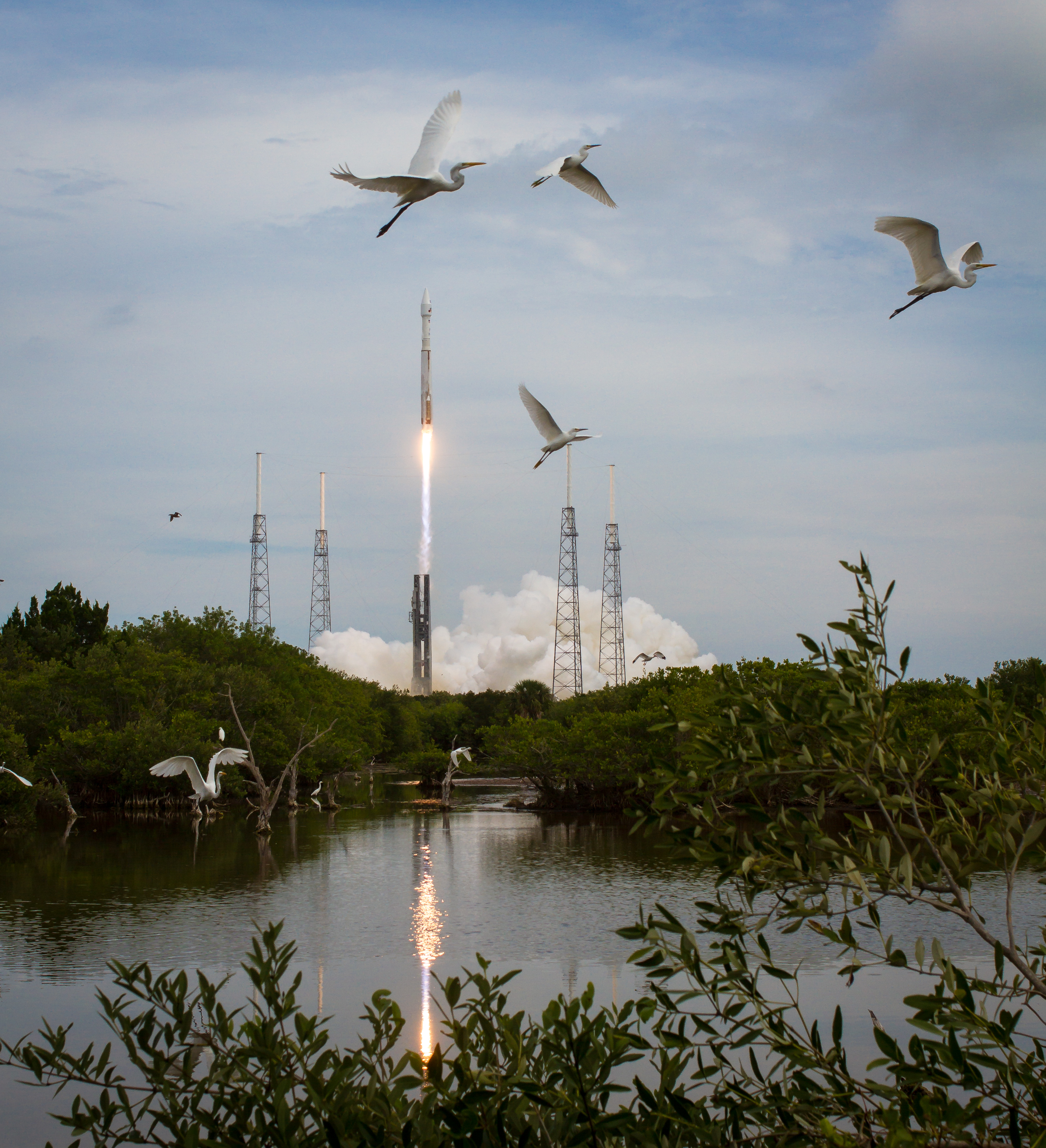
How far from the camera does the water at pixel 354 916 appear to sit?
14.7 m

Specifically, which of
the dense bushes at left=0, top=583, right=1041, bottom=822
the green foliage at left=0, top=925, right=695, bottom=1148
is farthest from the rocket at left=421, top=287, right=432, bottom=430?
the green foliage at left=0, top=925, right=695, bottom=1148

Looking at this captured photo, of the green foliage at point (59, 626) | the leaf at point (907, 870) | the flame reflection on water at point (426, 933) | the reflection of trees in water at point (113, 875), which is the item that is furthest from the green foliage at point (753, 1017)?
the green foliage at point (59, 626)

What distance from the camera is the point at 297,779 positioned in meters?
59.4

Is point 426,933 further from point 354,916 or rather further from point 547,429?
point 547,429

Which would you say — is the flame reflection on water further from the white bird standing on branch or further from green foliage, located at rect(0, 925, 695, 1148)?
green foliage, located at rect(0, 925, 695, 1148)

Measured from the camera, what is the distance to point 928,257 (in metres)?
11.6

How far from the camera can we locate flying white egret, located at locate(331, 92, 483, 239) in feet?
35.8

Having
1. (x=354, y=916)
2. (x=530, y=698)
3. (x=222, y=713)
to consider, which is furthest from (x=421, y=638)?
(x=354, y=916)

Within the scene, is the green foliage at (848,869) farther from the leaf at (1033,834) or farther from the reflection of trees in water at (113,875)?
the reflection of trees in water at (113,875)

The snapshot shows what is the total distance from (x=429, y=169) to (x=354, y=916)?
14708mm

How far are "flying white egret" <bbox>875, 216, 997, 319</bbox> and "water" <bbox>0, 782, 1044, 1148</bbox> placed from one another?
712 centimetres

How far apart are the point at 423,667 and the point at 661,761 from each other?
91.6 meters

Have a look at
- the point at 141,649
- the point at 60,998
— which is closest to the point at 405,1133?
the point at 60,998

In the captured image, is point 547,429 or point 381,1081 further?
point 547,429
